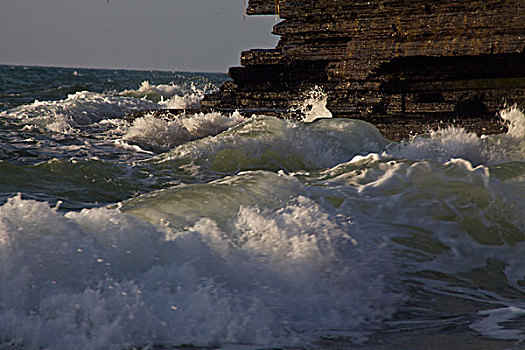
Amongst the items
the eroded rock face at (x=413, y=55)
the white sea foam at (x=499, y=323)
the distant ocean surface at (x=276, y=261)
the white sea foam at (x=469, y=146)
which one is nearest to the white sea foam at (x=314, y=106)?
the eroded rock face at (x=413, y=55)

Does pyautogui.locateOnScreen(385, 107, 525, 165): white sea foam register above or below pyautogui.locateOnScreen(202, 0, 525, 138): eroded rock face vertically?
below

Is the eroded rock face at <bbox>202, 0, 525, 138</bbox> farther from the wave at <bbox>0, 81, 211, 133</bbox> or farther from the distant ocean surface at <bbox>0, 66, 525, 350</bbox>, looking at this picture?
the wave at <bbox>0, 81, 211, 133</bbox>

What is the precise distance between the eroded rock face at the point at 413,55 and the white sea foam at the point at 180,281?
561 centimetres

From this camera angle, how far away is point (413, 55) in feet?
28.2

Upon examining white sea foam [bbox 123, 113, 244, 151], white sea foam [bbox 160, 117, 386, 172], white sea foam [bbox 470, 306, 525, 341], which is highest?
white sea foam [bbox 123, 113, 244, 151]

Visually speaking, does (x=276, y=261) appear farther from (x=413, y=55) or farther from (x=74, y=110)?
(x=74, y=110)

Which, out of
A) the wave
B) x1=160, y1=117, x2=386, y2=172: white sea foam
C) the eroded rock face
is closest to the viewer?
x1=160, y1=117, x2=386, y2=172: white sea foam

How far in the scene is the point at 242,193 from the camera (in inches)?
159

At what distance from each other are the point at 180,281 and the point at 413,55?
6.68 metres

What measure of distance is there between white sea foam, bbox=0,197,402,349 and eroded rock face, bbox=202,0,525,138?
18.4 ft

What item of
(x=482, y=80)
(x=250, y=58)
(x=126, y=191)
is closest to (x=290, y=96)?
(x=250, y=58)

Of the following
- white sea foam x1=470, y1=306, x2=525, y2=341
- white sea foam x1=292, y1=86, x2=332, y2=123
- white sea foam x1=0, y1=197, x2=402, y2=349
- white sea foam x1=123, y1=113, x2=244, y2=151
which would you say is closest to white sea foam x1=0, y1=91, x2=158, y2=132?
white sea foam x1=123, y1=113, x2=244, y2=151

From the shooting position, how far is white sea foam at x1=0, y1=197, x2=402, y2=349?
250 cm

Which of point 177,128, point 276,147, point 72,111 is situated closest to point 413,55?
point 276,147
